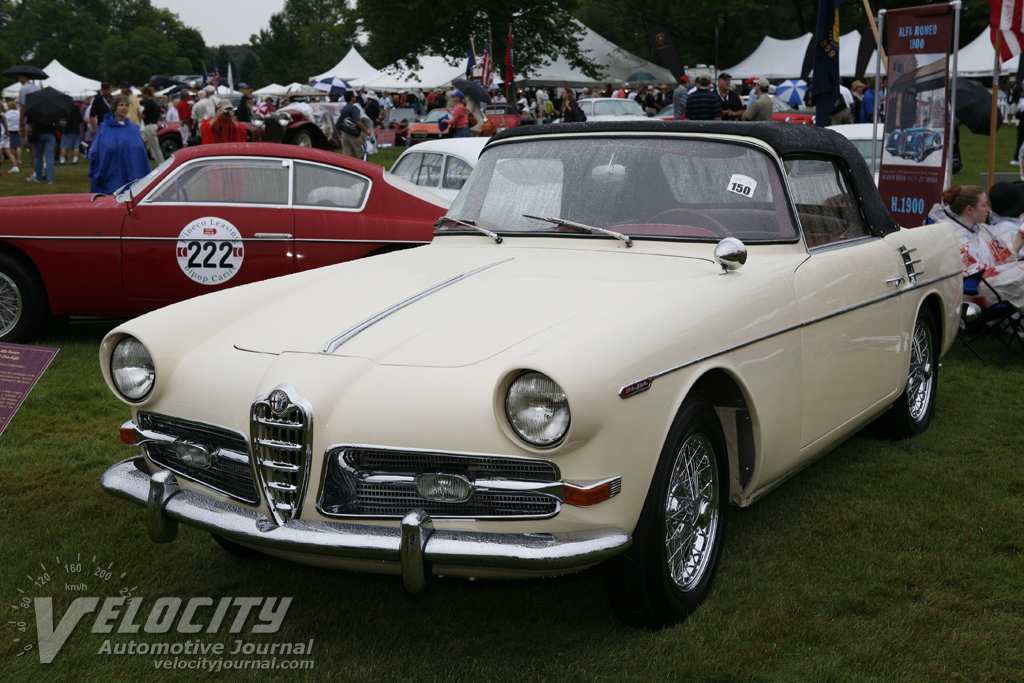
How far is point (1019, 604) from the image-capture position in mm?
3598

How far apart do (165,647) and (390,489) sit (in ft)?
3.48

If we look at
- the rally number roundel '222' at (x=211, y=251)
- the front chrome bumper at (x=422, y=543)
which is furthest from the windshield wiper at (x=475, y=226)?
the rally number roundel '222' at (x=211, y=251)

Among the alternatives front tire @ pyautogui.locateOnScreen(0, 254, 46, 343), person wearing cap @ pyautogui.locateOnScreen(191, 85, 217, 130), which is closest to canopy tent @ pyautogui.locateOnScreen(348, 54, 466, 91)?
person wearing cap @ pyautogui.locateOnScreen(191, 85, 217, 130)

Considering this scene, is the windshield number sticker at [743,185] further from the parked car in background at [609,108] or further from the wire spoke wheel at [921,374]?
the parked car in background at [609,108]

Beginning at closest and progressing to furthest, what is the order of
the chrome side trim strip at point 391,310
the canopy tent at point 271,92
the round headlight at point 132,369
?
the chrome side trim strip at point 391,310 < the round headlight at point 132,369 < the canopy tent at point 271,92

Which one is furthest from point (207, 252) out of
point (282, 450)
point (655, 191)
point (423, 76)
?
point (423, 76)

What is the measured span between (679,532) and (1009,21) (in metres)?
8.86

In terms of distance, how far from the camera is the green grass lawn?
10.5ft

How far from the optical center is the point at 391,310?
3545 mm

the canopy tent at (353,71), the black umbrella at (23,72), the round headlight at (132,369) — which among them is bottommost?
the round headlight at (132,369)

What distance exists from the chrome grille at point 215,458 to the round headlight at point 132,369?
9 centimetres

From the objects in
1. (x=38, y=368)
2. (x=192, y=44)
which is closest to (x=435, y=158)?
(x=38, y=368)

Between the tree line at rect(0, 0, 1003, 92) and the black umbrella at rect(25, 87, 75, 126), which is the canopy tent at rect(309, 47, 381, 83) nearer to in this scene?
the tree line at rect(0, 0, 1003, 92)

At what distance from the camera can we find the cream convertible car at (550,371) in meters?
2.92
